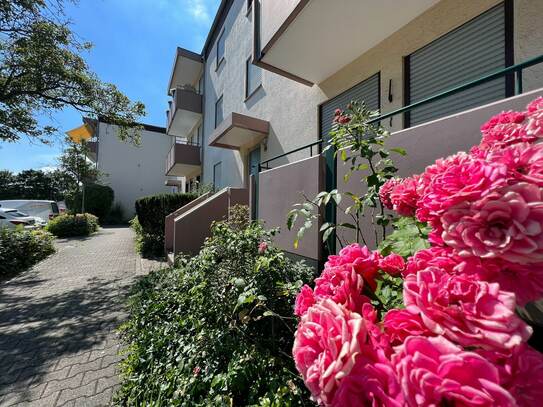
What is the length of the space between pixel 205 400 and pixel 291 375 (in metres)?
0.72

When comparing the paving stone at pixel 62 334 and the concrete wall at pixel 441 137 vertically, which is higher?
the concrete wall at pixel 441 137

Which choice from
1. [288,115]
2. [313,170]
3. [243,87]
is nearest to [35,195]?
[243,87]

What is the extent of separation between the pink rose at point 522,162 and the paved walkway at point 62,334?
361 cm

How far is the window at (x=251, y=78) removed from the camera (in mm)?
8797

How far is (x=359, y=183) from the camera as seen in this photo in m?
3.02

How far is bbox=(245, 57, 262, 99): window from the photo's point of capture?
346 inches

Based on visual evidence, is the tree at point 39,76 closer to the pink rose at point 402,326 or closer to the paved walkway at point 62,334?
the paved walkway at point 62,334

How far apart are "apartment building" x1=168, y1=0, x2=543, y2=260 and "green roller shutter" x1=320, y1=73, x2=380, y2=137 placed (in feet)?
0.06

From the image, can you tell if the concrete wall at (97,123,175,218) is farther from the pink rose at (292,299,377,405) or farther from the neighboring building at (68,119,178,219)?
the pink rose at (292,299,377,405)

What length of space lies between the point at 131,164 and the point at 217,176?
64.8ft

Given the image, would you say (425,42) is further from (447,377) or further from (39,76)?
(39,76)

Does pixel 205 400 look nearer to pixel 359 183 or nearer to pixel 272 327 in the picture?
pixel 272 327

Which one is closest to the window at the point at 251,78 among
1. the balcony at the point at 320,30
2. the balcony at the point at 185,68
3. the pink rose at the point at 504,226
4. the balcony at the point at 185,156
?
the balcony at the point at 320,30

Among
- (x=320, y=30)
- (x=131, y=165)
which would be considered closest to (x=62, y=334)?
(x=320, y=30)
